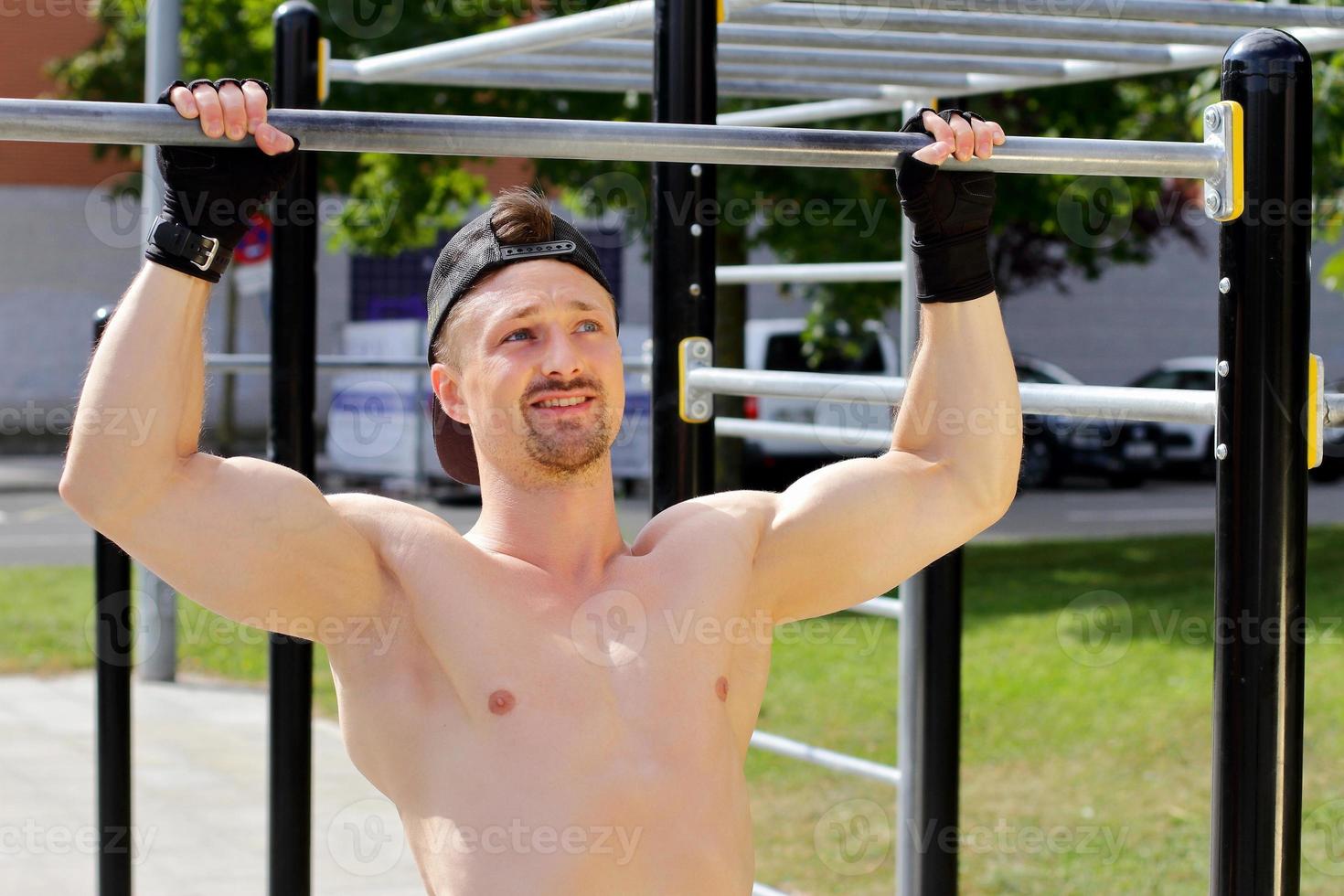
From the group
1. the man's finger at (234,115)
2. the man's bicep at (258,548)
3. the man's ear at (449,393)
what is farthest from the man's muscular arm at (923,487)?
the man's finger at (234,115)

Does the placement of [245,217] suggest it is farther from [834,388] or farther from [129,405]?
[834,388]

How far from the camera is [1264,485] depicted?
2.15 meters

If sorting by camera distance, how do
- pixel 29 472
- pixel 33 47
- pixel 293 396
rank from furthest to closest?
pixel 33 47
pixel 29 472
pixel 293 396

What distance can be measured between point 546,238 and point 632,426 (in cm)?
1294

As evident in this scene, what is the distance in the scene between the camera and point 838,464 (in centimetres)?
238

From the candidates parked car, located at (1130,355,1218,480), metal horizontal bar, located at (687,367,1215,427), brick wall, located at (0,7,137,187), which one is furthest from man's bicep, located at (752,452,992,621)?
brick wall, located at (0,7,137,187)

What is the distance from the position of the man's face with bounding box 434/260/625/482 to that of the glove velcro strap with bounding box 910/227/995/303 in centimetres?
44

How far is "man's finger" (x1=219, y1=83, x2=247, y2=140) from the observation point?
6.31 ft

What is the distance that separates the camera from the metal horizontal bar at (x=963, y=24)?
3092 mm

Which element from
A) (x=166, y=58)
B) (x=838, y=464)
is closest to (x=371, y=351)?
(x=166, y=58)

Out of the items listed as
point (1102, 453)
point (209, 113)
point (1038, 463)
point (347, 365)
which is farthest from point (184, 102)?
point (1102, 453)

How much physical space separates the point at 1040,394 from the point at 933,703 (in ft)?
4.72

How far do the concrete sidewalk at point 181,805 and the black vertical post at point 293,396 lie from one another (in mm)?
900

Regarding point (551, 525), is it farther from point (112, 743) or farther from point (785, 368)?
point (785, 368)
